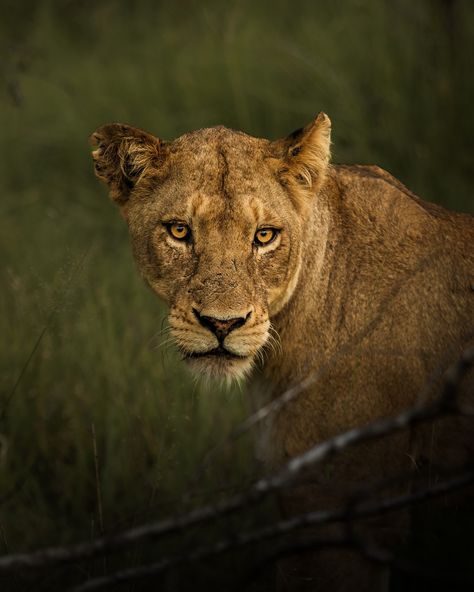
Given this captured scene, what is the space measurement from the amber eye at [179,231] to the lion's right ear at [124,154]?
0.29 m

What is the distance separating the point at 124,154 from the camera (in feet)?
11.6

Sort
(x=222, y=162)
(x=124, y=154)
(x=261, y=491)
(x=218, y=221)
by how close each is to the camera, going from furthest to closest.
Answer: (x=124, y=154), (x=222, y=162), (x=218, y=221), (x=261, y=491)

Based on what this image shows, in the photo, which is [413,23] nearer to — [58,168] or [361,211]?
[58,168]

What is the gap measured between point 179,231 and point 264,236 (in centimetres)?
30

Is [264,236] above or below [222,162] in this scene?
below

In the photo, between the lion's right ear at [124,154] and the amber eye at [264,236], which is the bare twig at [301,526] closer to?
the amber eye at [264,236]

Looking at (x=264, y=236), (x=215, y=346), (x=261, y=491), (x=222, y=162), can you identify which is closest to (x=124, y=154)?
(x=222, y=162)

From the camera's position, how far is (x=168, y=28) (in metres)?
9.30

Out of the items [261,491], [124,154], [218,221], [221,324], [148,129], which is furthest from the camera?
[148,129]

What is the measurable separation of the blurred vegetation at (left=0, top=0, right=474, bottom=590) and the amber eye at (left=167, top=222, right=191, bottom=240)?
369 mm

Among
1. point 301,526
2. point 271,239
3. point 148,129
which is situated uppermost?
point 148,129

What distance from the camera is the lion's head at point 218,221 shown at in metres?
3.14

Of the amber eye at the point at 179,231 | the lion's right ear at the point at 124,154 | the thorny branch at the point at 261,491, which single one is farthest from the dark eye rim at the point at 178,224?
the thorny branch at the point at 261,491

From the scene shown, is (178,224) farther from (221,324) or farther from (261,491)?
(261,491)
